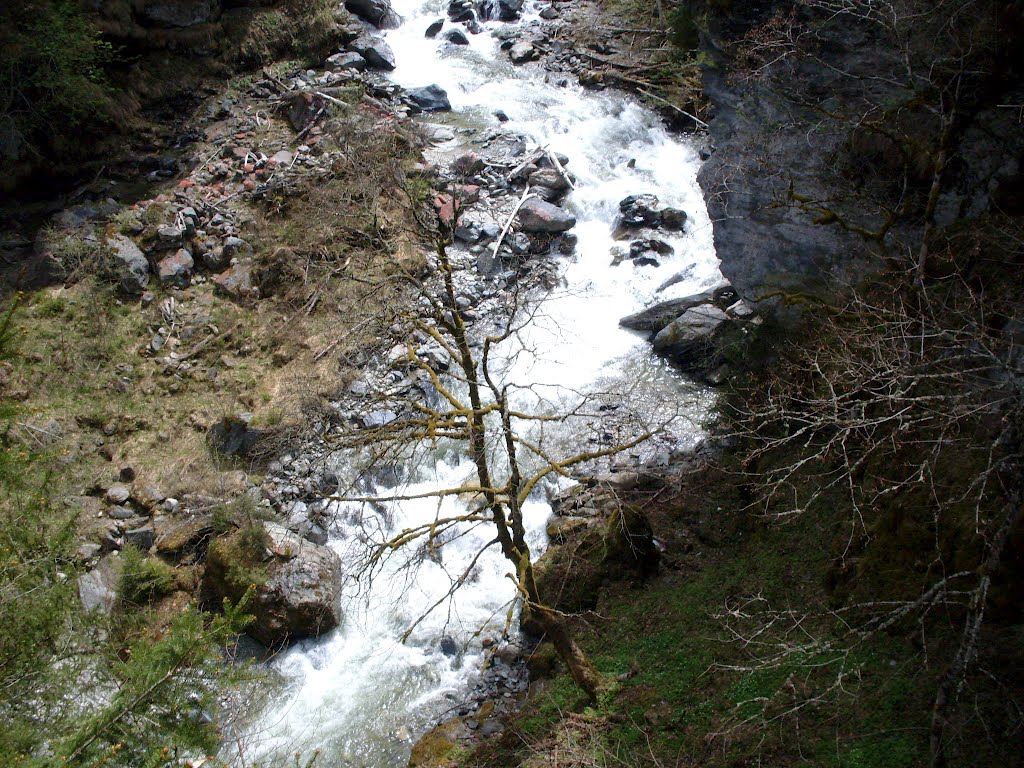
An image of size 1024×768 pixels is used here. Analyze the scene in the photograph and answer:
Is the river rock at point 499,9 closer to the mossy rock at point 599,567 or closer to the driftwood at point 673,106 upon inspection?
the driftwood at point 673,106

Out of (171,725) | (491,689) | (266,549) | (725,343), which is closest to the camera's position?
(171,725)

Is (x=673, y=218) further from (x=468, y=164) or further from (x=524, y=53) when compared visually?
(x=524, y=53)

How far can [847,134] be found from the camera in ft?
31.6

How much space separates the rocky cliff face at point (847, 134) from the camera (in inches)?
Answer: 323

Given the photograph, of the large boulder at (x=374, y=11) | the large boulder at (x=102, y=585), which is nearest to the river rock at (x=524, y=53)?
the large boulder at (x=374, y=11)

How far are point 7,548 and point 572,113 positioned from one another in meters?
15.4

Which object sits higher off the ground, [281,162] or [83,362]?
[281,162]

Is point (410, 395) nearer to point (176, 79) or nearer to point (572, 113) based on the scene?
point (572, 113)

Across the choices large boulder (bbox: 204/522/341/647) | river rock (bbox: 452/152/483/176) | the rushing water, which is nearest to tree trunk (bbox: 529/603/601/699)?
the rushing water

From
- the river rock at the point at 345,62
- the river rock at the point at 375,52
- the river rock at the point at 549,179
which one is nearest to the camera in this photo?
the river rock at the point at 549,179

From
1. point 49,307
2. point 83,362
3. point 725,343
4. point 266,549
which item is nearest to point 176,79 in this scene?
point 49,307

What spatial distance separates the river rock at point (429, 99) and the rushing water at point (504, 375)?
0.38 m

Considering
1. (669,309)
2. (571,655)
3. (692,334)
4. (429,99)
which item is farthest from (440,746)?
(429,99)

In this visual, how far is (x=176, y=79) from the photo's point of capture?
1800cm
